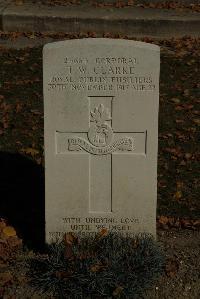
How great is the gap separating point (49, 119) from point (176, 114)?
387cm

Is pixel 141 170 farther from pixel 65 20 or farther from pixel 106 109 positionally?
pixel 65 20

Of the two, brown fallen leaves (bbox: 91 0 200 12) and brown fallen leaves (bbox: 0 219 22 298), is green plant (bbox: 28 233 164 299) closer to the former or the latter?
brown fallen leaves (bbox: 0 219 22 298)

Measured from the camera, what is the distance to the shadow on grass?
554 cm

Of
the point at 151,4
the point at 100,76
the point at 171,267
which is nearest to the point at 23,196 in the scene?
the point at 171,267

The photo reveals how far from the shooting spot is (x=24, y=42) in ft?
37.3

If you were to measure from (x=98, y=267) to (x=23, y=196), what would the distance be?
177 cm

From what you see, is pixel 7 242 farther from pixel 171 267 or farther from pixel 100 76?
pixel 100 76

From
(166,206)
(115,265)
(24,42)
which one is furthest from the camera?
(24,42)

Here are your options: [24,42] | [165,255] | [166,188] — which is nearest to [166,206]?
[166,188]

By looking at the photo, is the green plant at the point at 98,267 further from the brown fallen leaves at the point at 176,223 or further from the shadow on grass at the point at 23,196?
the brown fallen leaves at the point at 176,223

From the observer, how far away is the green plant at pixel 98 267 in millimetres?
4598

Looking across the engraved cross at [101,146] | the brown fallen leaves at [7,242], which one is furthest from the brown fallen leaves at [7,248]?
the engraved cross at [101,146]

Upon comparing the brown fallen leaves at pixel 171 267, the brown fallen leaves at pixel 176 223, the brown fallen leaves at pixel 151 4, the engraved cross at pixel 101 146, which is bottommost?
the brown fallen leaves at pixel 171 267

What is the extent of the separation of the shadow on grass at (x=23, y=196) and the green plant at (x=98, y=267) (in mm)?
461
